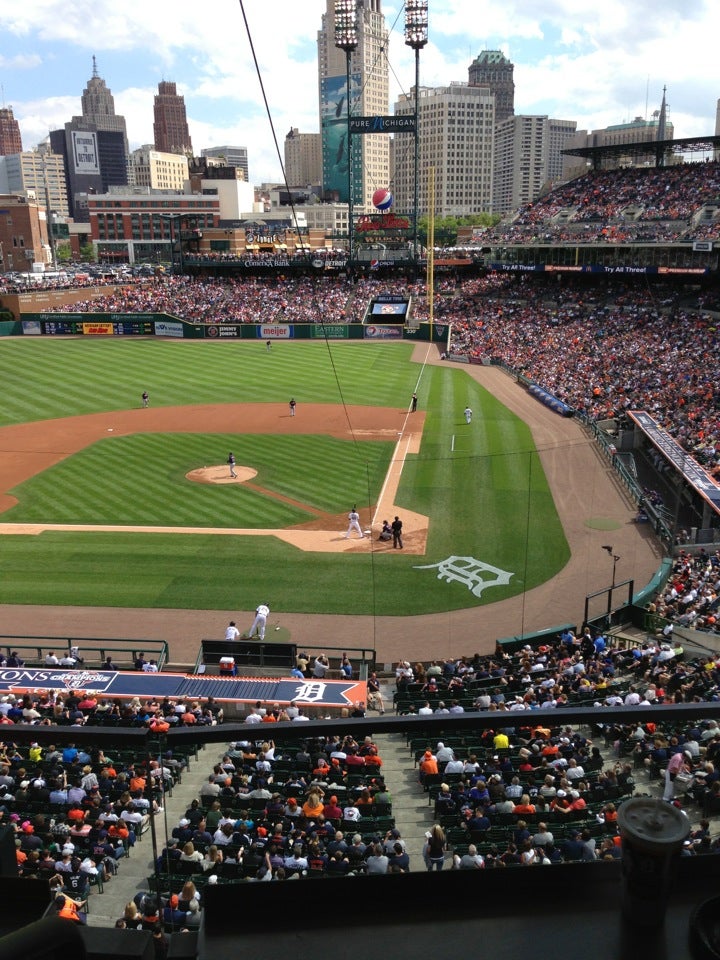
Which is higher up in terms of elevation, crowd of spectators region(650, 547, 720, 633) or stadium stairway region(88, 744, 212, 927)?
stadium stairway region(88, 744, 212, 927)

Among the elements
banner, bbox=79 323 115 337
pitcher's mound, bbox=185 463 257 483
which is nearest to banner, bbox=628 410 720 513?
pitcher's mound, bbox=185 463 257 483

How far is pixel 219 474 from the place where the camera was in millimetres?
34344

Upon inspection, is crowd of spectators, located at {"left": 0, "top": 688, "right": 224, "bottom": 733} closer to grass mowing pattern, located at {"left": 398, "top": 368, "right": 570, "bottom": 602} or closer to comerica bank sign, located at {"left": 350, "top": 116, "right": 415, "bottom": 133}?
grass mowing pattern, located at {"left": 398, "top": 368, "right": 570, "bottom": 602}

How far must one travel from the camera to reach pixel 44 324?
80.6 metres

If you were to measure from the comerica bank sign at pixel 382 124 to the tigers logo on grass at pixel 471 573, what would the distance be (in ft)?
206

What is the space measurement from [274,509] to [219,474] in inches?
208

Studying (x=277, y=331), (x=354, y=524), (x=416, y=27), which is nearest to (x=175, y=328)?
(x=277, y=331)

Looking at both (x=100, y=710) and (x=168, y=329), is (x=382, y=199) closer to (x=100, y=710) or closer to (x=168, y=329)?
(x=168, y=329)

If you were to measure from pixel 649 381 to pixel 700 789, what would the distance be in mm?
42922

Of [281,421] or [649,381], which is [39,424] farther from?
[649,381]

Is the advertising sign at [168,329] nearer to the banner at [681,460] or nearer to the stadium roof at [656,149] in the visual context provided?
the stadium roof at [656,149]

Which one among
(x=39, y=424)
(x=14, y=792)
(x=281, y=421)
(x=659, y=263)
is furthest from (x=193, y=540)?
(x=659, y=263)

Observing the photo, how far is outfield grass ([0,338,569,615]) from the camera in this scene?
2381cm

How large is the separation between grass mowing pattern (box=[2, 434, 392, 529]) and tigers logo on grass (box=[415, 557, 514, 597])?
19.7ft
